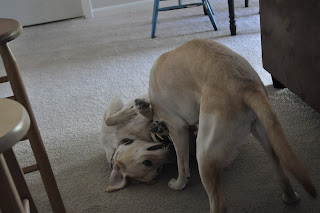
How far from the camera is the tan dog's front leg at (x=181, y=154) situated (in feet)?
4.85

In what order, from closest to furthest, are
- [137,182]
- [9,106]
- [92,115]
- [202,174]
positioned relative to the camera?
1. [9,106]
2. [202,174]
3. [137,182]
4. [92,115]

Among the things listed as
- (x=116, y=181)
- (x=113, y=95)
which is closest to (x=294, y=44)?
(x=116, y=181)

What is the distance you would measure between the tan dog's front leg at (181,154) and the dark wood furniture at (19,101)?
1.47 feet

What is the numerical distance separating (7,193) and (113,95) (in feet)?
5.69

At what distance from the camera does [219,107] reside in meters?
1.14

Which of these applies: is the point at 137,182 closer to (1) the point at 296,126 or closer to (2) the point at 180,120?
(2) the point at 180,120

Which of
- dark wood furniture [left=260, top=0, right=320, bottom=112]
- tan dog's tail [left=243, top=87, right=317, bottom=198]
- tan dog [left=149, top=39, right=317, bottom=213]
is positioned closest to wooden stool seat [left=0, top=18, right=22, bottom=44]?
tan dog [left=149, top=39, right=317, bottom=213]

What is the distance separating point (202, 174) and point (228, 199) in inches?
12.2

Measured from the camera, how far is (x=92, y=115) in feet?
7.19

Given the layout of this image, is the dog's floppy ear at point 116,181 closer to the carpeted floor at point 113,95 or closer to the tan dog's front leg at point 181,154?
the carpeted floor at point 113,95

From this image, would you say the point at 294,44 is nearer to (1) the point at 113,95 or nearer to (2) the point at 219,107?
(2) the point at 219,107

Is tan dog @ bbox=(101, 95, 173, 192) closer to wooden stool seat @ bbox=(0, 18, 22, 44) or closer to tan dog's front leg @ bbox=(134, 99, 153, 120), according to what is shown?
tan dog's front leg @ bbox=(134, 99, 153, 120)

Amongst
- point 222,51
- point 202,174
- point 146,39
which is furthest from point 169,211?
point 146,39

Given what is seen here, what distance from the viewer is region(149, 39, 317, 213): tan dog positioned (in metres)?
1.08
